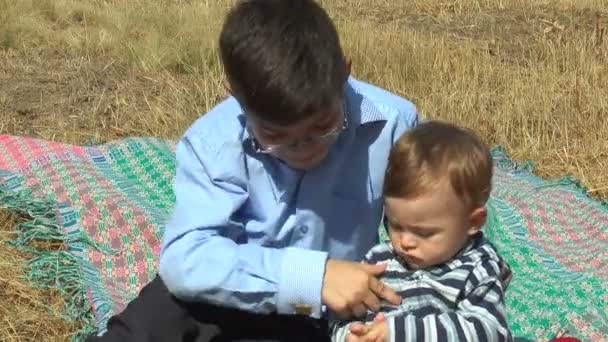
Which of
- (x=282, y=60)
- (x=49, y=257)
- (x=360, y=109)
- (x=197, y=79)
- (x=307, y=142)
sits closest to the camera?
(x=282, y=60)

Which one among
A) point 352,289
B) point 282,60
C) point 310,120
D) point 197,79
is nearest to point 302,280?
point 352,289

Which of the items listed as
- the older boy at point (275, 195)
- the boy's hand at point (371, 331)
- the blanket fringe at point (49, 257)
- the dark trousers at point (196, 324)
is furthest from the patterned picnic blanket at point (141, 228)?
the boy's hand at point (371, 331)

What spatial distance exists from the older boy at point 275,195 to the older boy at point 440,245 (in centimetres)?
8

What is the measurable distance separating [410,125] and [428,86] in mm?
2482

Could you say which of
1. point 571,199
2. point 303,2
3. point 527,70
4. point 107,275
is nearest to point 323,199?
point 303,2

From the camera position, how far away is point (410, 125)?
2.34 m

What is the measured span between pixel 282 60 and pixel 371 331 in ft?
1.96

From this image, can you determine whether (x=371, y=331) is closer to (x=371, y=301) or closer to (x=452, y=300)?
(x=371, y=301)

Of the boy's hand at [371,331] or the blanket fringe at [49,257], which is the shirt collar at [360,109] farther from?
the blanket fringe at [49,257]

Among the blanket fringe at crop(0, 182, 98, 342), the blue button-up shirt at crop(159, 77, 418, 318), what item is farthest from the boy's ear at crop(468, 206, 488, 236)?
the blanket fringe at crop(0, 182, 98, 342)

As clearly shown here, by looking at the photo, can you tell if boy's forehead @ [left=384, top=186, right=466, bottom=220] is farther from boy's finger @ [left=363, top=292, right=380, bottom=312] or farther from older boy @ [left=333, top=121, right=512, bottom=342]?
boy's finger @ [left=363, top=292, right=380, bottom=312]

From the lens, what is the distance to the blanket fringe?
9.59ft

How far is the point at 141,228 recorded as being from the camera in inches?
134

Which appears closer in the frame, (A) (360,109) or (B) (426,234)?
(B) (426,234)
